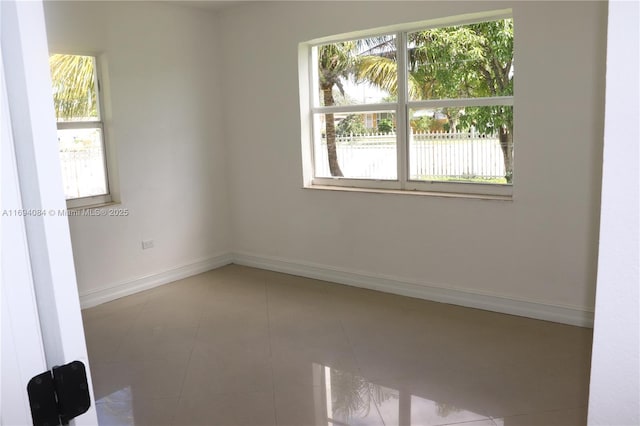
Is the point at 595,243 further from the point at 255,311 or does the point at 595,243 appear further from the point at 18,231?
the point at 18,231

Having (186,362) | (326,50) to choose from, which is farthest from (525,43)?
(186,362)

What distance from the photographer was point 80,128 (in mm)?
4641

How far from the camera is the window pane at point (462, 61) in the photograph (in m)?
4.02

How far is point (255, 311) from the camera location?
14.3 ft

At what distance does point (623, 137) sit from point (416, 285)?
3.95m

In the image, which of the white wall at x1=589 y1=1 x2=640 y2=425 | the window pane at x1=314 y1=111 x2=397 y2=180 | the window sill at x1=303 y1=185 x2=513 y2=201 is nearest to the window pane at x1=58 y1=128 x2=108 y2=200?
the window sill at x1=303 y1=185 x2=513 y2=201

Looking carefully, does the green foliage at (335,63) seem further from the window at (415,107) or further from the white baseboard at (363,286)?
the white baseboard at (363,286)

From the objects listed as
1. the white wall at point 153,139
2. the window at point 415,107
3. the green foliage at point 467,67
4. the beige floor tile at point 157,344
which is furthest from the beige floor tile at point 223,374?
the green foliage at point 467,67

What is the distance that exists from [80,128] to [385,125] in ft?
8.63

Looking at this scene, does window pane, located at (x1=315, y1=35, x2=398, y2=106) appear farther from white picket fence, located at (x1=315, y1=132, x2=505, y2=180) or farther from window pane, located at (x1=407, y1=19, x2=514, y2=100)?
white picket fence, located at (x1=315, y1=132, x2=505, y2=180)

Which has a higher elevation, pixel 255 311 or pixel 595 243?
pixel 595 243

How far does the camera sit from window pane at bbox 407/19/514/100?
402 centimetres

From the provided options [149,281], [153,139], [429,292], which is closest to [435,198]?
[429,292]

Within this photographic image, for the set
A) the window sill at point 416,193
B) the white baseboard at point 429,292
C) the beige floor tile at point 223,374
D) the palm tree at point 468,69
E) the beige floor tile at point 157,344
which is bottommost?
the beige floor tile at point 223,374
